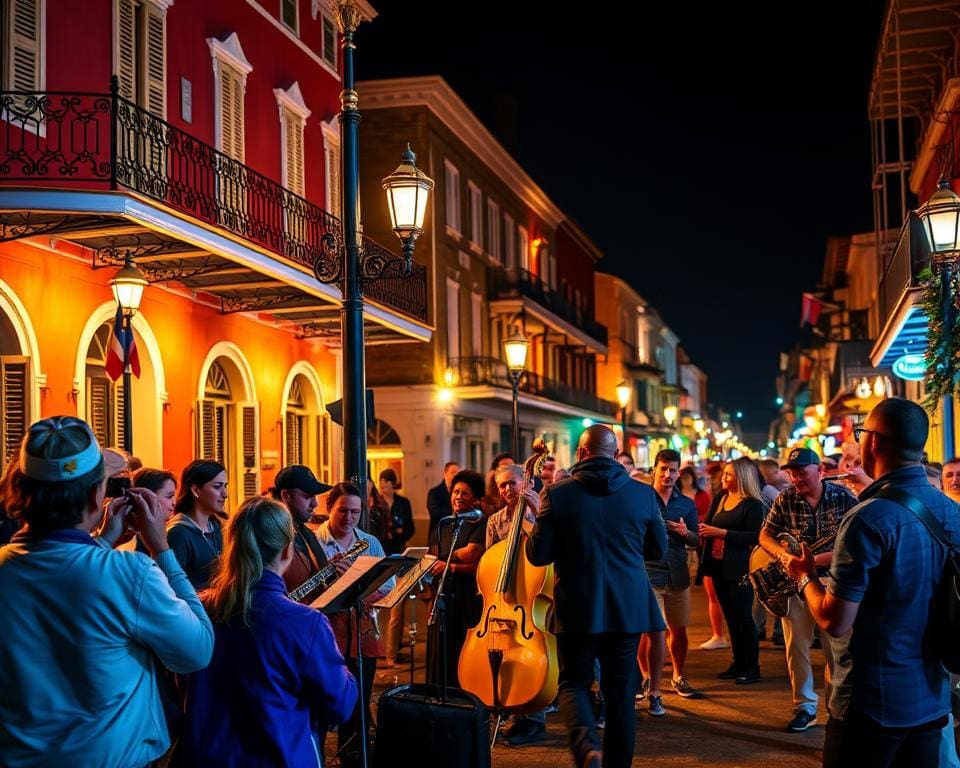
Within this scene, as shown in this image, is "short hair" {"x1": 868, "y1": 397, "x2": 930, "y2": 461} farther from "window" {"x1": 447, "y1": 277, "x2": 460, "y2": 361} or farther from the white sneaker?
"window" {"x1": 447, "y1": 277, "x2": 460, "y2": 361}

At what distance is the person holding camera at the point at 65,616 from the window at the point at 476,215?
30792 millimetres

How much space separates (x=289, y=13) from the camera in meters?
19.5

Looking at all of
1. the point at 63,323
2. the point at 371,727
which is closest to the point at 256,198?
the point at 63,323

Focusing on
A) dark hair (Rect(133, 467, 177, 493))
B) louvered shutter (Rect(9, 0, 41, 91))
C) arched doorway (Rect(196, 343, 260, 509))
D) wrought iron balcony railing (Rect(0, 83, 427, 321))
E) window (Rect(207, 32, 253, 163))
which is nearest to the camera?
dark hair (Rect(133, 467, 177, 493))

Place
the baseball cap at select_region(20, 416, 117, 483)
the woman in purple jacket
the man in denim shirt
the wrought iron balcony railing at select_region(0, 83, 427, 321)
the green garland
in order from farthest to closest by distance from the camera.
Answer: the wrought iron balcony railing at select_region(0, 83, 427, 321) < the green garland < the man in denim shirt < the woman in purple jacket < the baseball cap at select_region(20, 416, 117, 483)

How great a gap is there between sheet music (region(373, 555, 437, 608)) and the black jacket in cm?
68

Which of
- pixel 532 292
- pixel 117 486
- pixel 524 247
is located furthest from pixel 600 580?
pixel 524 247

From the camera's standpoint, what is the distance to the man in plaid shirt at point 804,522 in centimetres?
772

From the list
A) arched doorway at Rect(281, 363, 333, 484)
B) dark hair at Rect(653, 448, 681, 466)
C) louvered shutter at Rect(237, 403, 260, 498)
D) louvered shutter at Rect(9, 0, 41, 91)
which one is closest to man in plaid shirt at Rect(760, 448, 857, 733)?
dark hair at Rect(653, 448, 681, 466)

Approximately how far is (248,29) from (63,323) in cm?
689

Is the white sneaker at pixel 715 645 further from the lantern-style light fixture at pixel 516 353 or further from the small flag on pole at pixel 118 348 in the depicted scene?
the lantern-style light fixture at pixel 516 353

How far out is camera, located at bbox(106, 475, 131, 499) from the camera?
3.69m

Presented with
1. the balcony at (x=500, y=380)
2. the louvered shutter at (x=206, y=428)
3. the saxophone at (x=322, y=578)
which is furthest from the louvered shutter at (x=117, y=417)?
the balcony at (x=500, y=380)

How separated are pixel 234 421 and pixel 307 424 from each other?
345cm
